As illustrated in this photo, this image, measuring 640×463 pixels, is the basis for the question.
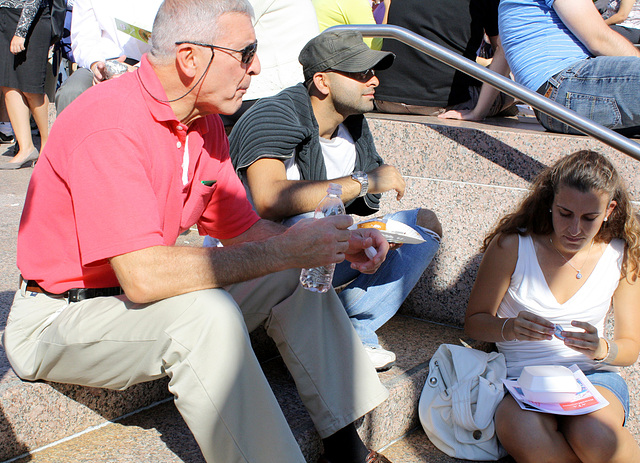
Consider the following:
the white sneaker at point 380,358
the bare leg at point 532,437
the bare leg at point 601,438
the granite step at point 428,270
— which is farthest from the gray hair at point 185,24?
the bare leg at point 601,438

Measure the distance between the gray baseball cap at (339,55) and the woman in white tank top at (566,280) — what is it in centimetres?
106

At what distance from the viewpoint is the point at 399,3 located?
464 cm

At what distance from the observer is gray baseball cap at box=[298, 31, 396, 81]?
3.18 meters

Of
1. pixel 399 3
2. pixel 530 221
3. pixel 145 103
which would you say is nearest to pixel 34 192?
pixel 145 103

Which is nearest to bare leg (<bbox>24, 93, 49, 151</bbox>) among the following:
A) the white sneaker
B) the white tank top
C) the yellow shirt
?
the yellow shirt

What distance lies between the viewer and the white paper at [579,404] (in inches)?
99.0

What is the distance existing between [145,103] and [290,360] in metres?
0.99

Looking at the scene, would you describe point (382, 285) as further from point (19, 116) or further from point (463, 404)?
point (19, 116)

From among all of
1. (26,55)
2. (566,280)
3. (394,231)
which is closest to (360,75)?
(394,231)

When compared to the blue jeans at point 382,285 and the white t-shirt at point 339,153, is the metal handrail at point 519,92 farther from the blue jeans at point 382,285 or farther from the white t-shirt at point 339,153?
the blue jeans at point 382,285

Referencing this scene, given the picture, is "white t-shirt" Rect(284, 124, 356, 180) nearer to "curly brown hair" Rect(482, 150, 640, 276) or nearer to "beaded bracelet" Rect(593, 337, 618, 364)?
"curly brown hair" Rect(482, 150, 640, 276)

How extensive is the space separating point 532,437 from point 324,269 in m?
1.09

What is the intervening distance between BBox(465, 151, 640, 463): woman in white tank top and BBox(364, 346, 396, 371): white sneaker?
16.9 inches

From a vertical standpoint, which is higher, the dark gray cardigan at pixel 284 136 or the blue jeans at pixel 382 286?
the dark gray cardigan at pixel 284 136
